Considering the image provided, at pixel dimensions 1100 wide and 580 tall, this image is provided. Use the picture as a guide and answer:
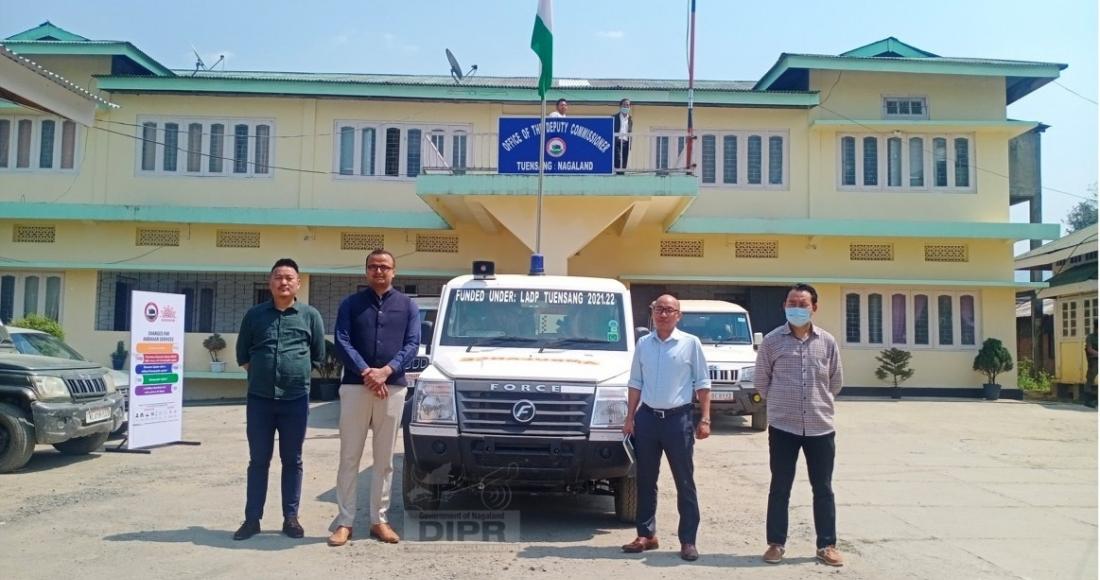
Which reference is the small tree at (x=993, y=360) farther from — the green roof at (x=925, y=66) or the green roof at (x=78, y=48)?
the green roof at (x=78, y=48)

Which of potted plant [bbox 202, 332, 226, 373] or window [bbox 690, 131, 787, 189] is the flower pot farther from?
potted plant [bbox 202, 332, 226, 373]

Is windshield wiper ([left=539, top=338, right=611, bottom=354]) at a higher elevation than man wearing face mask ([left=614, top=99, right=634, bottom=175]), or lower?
lower

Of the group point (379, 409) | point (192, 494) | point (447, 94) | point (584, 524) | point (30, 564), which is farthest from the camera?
point (447, 94)

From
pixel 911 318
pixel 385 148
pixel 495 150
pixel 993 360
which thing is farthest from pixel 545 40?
pixel 993 360

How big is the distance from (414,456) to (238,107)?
1528cm

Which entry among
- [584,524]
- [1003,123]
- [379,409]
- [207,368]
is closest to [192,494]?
[379,409]

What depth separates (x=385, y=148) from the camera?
19.2 m

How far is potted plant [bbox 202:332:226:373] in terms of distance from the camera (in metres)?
18.7

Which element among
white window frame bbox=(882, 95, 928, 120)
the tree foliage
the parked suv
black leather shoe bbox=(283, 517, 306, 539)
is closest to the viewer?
black leather shoe bbox=(283, 517, 306, 539)

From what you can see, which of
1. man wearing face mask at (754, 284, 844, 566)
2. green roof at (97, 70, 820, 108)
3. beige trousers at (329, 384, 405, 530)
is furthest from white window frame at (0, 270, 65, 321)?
man wearing face mask at (754, 284, 844, 566)

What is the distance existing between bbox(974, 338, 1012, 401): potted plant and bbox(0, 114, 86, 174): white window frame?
2061cm

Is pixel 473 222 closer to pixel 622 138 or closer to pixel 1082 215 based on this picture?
pixel 622 138

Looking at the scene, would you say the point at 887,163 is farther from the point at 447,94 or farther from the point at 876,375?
the point at 447,94

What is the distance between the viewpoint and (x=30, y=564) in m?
5.52
